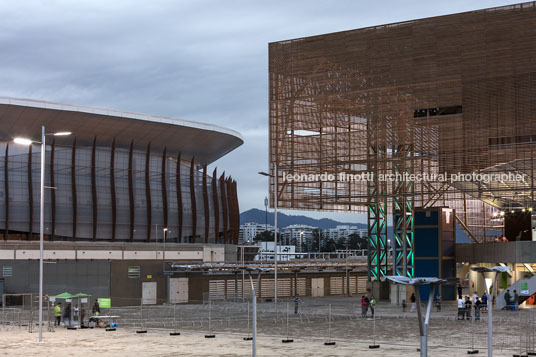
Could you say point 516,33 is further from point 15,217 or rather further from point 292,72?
point 15,217

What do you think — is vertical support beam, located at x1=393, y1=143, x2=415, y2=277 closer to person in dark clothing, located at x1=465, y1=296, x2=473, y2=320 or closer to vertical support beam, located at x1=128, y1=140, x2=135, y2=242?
person in dark clothing, located at x1=465, y1=296, x2=473, y2=320

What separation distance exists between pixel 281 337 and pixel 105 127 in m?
77.3

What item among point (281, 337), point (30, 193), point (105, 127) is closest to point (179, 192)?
point (105, 127)

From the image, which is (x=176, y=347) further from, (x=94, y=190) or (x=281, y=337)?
(x=94, y=190)

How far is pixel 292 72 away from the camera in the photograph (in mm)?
66562

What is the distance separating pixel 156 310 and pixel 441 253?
80.8 ft

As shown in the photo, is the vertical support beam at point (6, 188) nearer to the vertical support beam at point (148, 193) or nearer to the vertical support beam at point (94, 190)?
the vertical support beam at point (94, 190)

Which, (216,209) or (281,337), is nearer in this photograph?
(281,337)

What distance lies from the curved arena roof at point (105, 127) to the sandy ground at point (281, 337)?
5624cm

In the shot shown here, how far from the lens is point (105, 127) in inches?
4338

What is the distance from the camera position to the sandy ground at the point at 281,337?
32031 millimetres

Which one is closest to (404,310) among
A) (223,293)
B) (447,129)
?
(447,129)

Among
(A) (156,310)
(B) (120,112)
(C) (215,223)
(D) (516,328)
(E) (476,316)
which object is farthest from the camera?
(C) (215,223)

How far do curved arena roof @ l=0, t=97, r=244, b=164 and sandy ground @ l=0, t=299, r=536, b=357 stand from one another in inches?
2214
